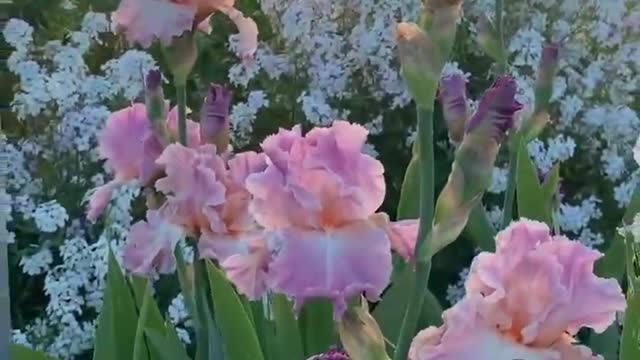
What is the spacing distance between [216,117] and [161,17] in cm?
11

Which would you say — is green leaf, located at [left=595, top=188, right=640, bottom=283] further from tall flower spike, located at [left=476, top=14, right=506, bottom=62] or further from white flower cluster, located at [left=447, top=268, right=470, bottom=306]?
white flower cluster, located at [left=447, top=268, right=470, bottom=306]

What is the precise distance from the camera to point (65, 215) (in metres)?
2.03

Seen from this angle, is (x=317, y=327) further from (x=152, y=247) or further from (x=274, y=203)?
(x=274, y=203)

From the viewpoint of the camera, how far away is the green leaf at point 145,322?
1329mm

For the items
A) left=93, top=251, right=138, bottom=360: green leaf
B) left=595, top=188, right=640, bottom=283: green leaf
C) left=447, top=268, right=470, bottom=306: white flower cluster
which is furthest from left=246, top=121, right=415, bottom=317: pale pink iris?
left=447, top=268, right=470, bottom=306: white flower cluster

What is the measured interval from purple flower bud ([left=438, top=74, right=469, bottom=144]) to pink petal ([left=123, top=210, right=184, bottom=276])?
0.84 feet

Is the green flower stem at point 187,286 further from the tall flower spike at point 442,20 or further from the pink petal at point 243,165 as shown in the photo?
the tall flower spike at point 442,20

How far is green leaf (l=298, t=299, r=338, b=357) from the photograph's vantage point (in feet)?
4.55

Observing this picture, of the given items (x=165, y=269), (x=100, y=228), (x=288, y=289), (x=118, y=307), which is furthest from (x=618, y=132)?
(x=288, y=289)

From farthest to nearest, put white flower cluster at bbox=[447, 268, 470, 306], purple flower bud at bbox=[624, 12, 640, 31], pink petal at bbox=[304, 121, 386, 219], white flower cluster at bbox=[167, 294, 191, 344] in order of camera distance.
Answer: purple flower bud at bbox=[624, 12, 640, 31], white flower cluster at bbox=[447, 268, 470, 306], white flower cluster at bbox=[167, 294, 191, 344], pink petal at bbox=[304, 121, 386, 219]

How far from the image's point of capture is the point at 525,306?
0.84 meters

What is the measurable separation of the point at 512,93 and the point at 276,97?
148 cm

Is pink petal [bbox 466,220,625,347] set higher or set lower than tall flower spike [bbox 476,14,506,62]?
higher

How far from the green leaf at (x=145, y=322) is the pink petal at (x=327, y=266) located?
45 cm
